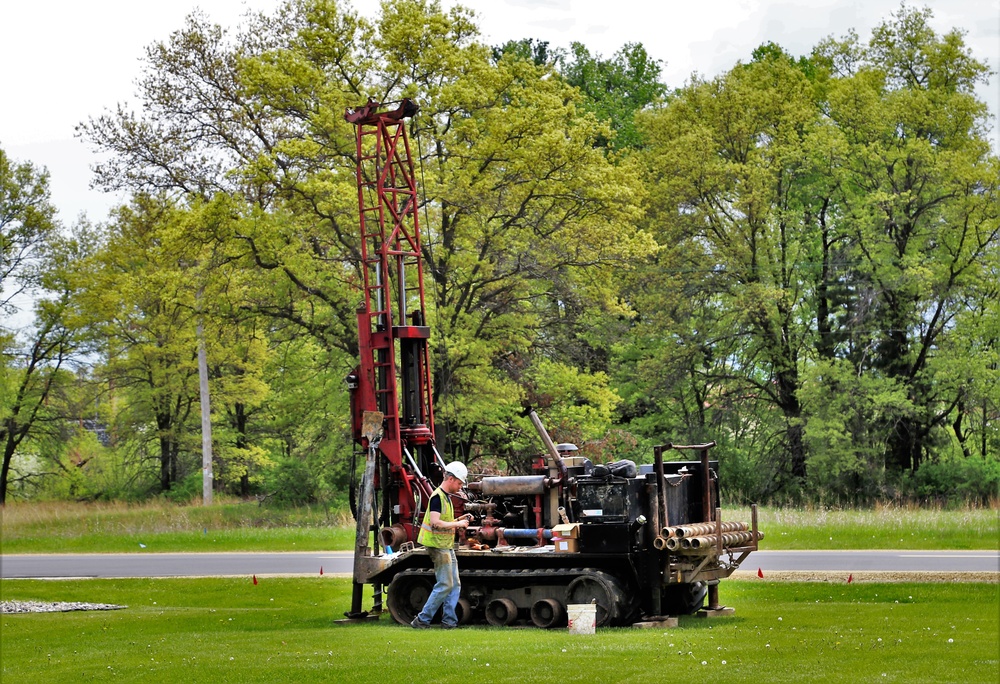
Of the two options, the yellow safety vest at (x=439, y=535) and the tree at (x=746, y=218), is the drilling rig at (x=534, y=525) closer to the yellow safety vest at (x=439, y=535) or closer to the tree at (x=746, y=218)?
the yellow safety vest at (x=439, y=535)

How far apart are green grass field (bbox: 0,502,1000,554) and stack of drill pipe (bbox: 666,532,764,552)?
1187 centimetres

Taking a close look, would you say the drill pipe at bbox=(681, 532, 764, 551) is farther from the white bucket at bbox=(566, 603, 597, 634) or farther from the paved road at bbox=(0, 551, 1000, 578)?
the paved road at bbox=(0, 551, 1000, 578)

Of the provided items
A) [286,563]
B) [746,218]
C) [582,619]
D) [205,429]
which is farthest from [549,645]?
[205,429]

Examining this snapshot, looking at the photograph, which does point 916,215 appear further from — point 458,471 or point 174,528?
point 458,471

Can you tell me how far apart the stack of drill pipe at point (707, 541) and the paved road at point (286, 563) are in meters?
6.91

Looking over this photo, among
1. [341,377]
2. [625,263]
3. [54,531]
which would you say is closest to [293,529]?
[341,377]

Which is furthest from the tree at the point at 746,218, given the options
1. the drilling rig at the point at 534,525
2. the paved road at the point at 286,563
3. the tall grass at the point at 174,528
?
the drilling rig at the point at 534,525

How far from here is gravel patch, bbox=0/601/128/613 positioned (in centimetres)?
2081

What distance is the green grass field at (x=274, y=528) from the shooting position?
29234mm

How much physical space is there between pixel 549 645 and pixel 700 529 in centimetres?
294

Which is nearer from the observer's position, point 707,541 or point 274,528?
point 707,541

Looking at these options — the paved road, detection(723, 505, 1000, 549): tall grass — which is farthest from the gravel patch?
detection(723, 505, 1000, 549): tall grass

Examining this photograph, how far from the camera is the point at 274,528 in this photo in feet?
129

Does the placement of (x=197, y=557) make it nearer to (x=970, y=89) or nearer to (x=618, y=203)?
(x=618, y=203)
